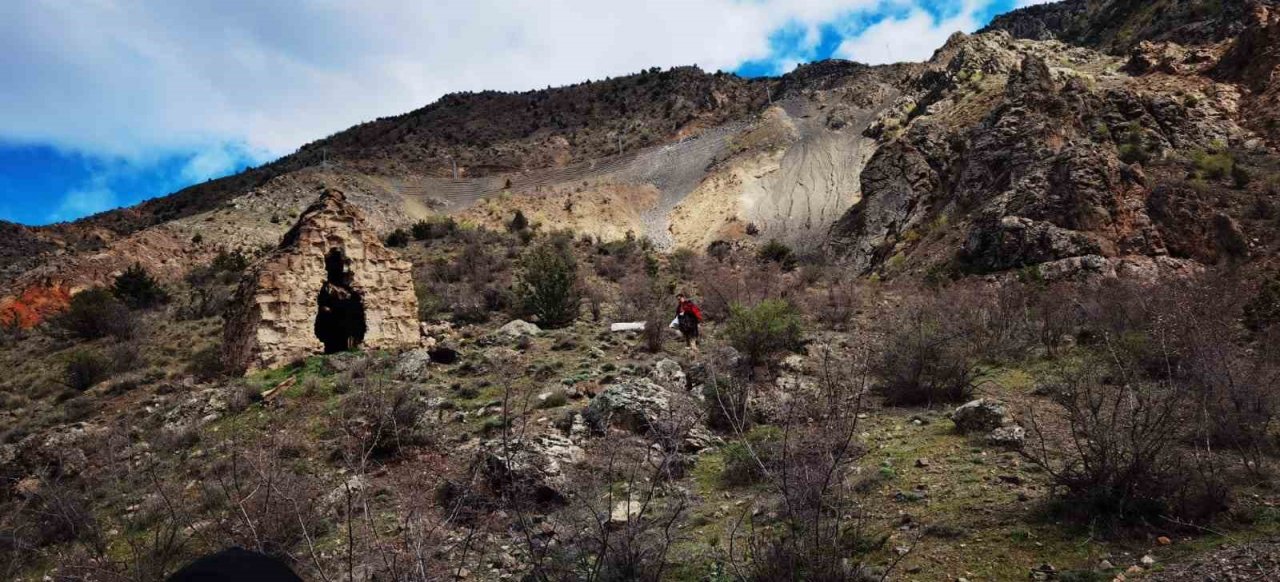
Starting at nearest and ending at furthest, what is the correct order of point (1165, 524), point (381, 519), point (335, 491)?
1. point (1165, 524)
2. point (381, 519)
3. point (335, 491)

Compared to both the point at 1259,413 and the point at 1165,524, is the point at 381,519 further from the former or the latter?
the point at 1259,413

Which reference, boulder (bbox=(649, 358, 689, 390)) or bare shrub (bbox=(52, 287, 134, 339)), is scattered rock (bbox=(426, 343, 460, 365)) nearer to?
boulder (bbox=(649, 358, 689, 390))

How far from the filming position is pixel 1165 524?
4.45m

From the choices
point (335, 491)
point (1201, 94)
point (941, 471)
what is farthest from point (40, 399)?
point (1201, 94)

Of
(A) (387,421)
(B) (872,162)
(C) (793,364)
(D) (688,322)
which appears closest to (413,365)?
(A) (387,421)

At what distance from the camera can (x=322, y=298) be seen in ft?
50.6

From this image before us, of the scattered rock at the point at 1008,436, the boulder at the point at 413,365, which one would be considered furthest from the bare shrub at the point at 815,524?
the boulder at the point at 413,365

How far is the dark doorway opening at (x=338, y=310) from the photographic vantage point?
14961 millimetres

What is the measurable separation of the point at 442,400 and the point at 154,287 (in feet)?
73.0

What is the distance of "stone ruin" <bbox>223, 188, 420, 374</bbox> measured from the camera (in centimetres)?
1304

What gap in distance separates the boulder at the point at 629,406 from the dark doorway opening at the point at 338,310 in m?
8.46

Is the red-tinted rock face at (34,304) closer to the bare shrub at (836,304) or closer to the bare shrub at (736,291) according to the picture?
the bare shrub at (736,291)

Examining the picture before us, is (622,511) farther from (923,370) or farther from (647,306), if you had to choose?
(647,306)

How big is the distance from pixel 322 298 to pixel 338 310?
1.54 ft
